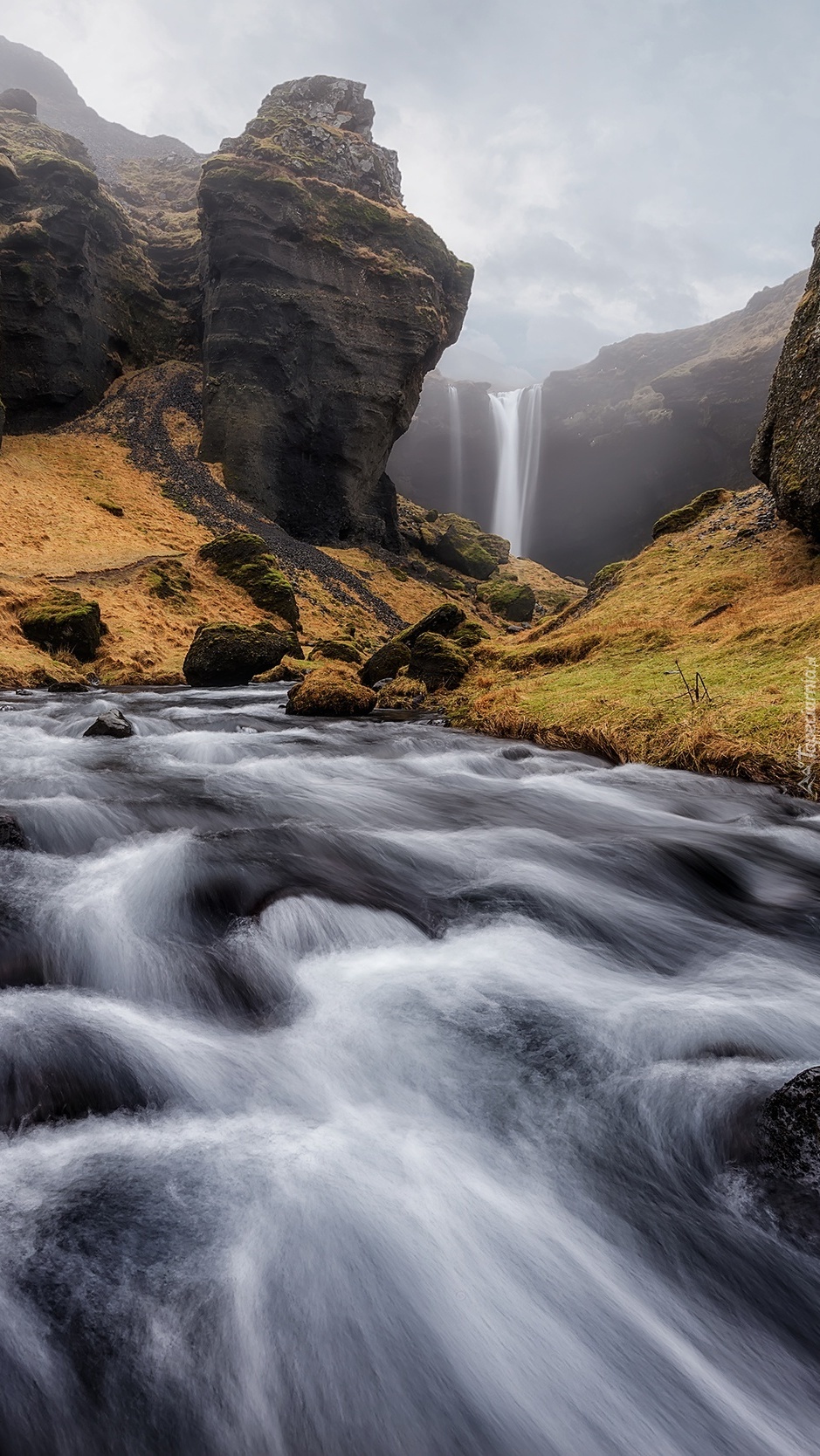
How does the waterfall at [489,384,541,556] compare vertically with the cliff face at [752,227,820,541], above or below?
above

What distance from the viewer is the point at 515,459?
273 feet

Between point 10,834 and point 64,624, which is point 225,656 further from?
point 10,834

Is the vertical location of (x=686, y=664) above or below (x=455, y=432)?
below

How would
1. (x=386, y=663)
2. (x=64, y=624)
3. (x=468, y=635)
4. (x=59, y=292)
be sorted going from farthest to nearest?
(x=59, y=292)
(x=468, y=635)
(x=64, y=624)
(x=386, y=663)

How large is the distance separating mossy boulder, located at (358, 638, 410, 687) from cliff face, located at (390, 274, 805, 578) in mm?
61070

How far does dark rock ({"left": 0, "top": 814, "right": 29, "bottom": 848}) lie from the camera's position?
16.4 ft

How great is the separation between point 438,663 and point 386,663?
6.99 feet

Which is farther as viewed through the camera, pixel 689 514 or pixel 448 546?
pixel 448 546

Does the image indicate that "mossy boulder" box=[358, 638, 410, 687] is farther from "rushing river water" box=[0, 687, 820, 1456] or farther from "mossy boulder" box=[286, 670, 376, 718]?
"rushing river water" box=[0, 687, 820, 1456]

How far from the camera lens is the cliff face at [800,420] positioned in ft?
38.1

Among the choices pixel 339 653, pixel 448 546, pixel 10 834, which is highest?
pixel 448 546

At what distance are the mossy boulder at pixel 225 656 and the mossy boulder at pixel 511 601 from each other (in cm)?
2983

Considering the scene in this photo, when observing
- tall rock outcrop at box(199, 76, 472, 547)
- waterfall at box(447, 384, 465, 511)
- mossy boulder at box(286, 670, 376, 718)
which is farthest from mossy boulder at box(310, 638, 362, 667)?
waterfall at box(447, 384, 465, 511)

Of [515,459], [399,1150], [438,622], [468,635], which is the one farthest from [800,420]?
[515,459]
